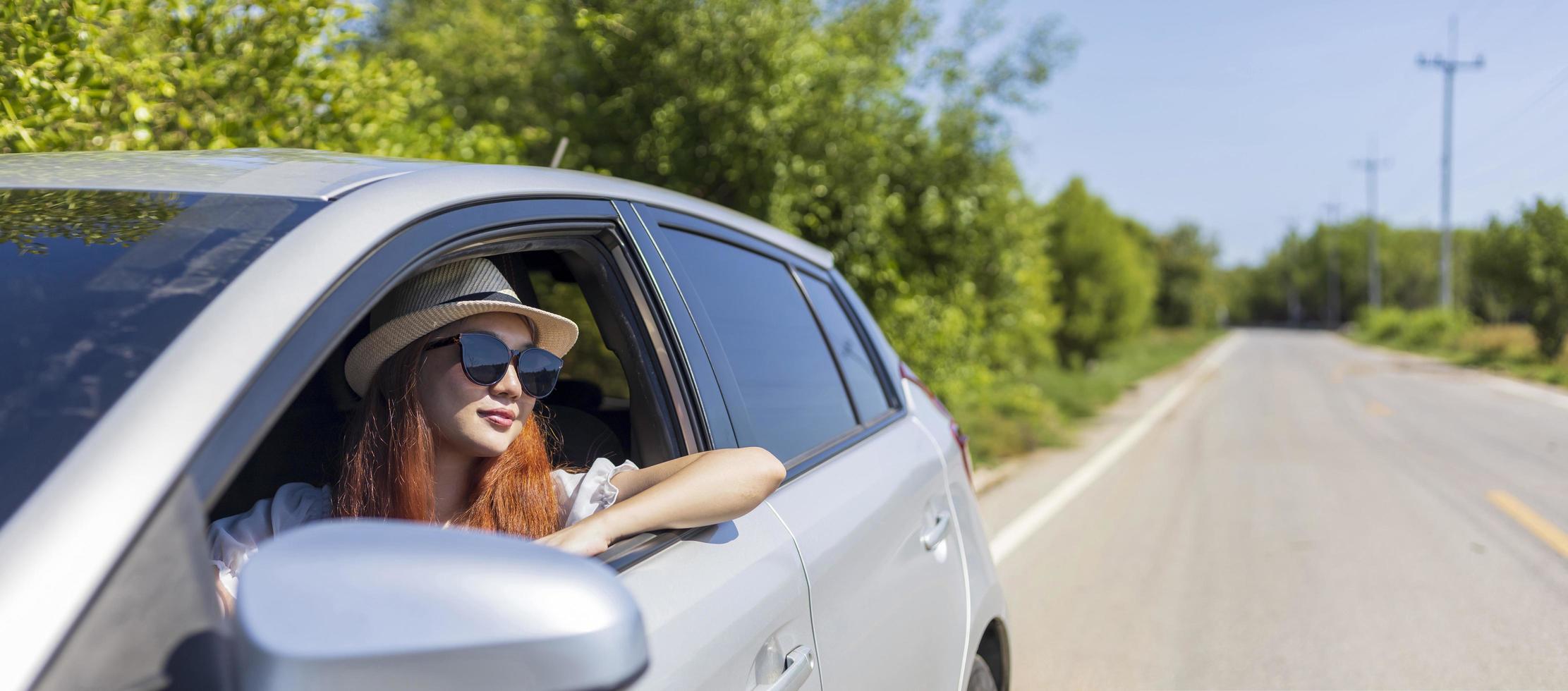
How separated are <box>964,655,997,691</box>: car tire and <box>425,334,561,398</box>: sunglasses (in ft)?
4.23

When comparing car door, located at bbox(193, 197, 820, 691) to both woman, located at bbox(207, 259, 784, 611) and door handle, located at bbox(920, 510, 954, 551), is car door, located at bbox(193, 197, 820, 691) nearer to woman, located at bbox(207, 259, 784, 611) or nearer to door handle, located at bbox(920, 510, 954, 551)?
woman, located at bbox(207, 259, 784, 611)

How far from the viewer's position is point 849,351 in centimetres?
306

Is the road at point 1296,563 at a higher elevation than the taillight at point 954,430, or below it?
below

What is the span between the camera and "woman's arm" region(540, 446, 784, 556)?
1.65 m

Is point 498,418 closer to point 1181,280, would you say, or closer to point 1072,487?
point 1072,487

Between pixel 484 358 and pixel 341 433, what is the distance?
0.58m

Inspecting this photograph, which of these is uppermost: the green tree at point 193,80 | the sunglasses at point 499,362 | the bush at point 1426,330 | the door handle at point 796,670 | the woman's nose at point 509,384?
the green tree at point 193,80

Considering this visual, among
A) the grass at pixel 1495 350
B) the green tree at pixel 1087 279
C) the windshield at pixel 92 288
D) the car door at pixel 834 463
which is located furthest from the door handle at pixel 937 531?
the green tree at pixel 1087 279

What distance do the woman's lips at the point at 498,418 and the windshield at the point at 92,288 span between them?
22.5 inches

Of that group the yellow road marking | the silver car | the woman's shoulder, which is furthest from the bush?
the woman's shoulder

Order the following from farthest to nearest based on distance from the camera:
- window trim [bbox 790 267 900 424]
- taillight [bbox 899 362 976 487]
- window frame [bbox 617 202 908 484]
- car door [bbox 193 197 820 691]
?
1. taillight [bbox 899 362 976 487]
2. window trim [bbox 790 267 900 424]
3. window frame [bbox 617 202 908 484]
4. car door [bbox 193 197 820 691]

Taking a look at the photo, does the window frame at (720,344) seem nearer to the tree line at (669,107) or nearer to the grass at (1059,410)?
the tree line at (669,107)

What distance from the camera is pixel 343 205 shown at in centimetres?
140

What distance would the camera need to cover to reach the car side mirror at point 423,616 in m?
0.93
